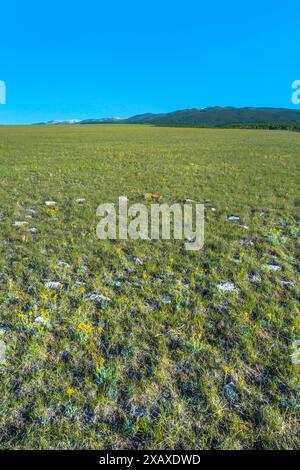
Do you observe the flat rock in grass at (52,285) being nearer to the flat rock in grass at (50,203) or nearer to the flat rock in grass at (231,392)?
the flat rock in grass at (231,392)

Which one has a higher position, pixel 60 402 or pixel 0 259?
pixel 0 259

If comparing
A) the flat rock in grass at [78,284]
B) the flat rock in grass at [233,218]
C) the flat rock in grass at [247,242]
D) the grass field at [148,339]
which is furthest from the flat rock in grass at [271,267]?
the flat rock in grass at [78,284]

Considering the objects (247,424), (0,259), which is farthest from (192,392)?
(0,259)

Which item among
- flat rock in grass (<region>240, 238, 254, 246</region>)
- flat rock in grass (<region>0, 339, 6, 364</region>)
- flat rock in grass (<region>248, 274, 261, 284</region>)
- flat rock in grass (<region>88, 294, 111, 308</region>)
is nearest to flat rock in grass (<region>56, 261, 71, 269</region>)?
flat rock in grass (<region>88, 294, 111, 308</region>)

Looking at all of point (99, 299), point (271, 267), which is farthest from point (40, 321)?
point (271, 267)

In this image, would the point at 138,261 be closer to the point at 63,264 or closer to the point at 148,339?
the point at 63,264

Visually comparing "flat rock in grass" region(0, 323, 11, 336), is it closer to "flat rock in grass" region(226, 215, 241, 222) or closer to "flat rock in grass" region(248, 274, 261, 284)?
"flat rock in grass" region(248, 274, 261, 284)
